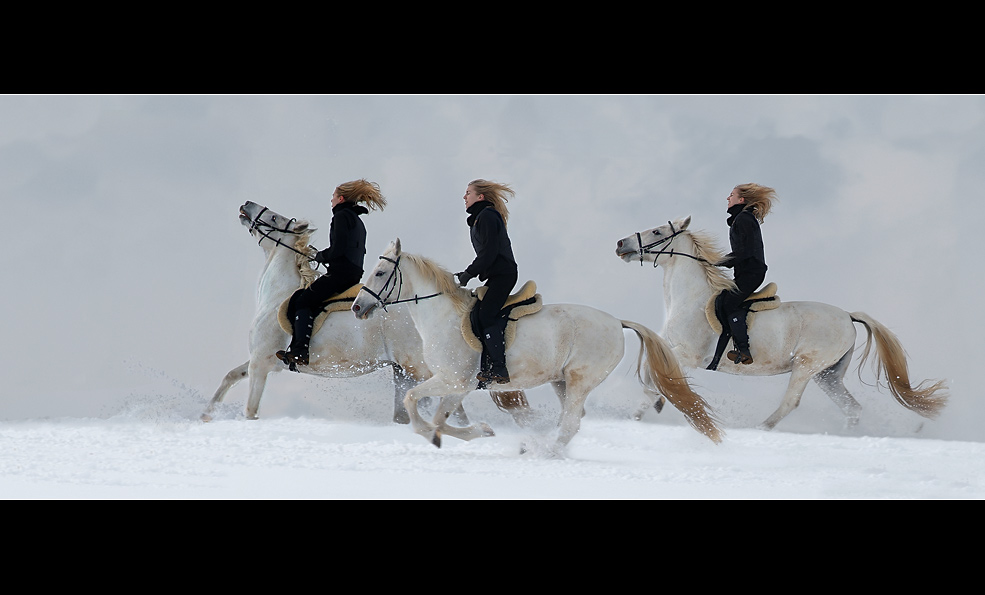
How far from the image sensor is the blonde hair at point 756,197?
802cm

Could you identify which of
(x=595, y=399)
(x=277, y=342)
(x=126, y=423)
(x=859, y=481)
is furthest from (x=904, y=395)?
(x=126, y=423)

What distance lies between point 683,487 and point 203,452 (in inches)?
133

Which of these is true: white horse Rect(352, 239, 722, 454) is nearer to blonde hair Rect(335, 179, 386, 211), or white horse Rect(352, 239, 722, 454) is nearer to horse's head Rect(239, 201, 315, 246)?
blonde hair Rect(335, 179, 386, 211)

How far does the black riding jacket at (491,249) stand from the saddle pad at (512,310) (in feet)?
0.58

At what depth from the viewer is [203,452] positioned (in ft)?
19.9

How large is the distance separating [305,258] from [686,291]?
363cm

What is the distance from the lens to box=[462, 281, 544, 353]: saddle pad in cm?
608

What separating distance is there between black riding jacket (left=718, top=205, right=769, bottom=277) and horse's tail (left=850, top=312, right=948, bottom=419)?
1.43 metres

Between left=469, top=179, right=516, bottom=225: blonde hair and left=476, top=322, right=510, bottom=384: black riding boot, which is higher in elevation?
left=469, top=179, right=516, bottom=225: blonde hair

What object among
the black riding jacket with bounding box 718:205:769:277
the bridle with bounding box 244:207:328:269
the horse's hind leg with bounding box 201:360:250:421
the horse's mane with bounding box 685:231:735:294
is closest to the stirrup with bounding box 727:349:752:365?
the horse's mane with bounding box 685:231:735:294

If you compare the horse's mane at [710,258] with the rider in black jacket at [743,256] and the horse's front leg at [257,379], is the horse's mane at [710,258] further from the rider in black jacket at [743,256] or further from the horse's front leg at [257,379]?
the horse's front leg at [257,379]

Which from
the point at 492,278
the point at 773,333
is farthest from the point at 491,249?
the point at 773,333

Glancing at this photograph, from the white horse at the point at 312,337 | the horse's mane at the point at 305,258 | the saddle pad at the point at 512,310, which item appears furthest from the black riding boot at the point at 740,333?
the horse's mane at the point at 305,258

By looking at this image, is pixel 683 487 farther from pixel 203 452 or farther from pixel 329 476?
pixel 203 452
